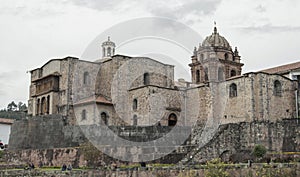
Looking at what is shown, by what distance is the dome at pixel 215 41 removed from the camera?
47.8 meters

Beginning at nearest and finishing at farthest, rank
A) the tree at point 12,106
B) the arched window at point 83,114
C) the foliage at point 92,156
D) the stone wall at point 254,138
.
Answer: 1. the foliage at point 92,156
2. the stone wall at point 254,138
3. the arched window at point 83,114
4. the tree at point 12,106

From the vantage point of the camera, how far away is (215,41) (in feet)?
157

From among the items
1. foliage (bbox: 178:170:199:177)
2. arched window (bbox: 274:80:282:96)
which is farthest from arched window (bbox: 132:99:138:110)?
foliage (bbox: 178:170:199:177)

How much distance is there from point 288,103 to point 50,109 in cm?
2277

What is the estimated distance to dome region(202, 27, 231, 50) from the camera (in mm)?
47750

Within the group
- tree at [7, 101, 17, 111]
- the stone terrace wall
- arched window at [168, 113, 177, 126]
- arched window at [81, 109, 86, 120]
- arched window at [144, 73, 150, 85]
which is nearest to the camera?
the stone terrace wall

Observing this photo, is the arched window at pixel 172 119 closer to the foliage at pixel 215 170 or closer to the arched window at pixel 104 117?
the arched window at pixel 104 117

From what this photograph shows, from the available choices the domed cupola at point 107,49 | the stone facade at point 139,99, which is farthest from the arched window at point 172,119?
the domed cupola at point 107,49

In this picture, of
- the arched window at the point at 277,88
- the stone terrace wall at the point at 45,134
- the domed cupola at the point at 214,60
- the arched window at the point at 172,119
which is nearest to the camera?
the stone terrace wall at the point at 45,134

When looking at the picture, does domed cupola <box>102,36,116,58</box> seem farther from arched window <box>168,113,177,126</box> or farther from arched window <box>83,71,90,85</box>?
arched window <box>168,113,177,126</box>

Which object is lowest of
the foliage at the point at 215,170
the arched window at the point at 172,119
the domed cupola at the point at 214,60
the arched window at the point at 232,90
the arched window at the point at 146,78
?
the foliage at the point at 215,170

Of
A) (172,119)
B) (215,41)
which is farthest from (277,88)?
(215,41)

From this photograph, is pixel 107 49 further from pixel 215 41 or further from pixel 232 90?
pixel 232 90

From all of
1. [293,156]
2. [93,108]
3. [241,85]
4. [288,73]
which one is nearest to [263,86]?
[241,85]
